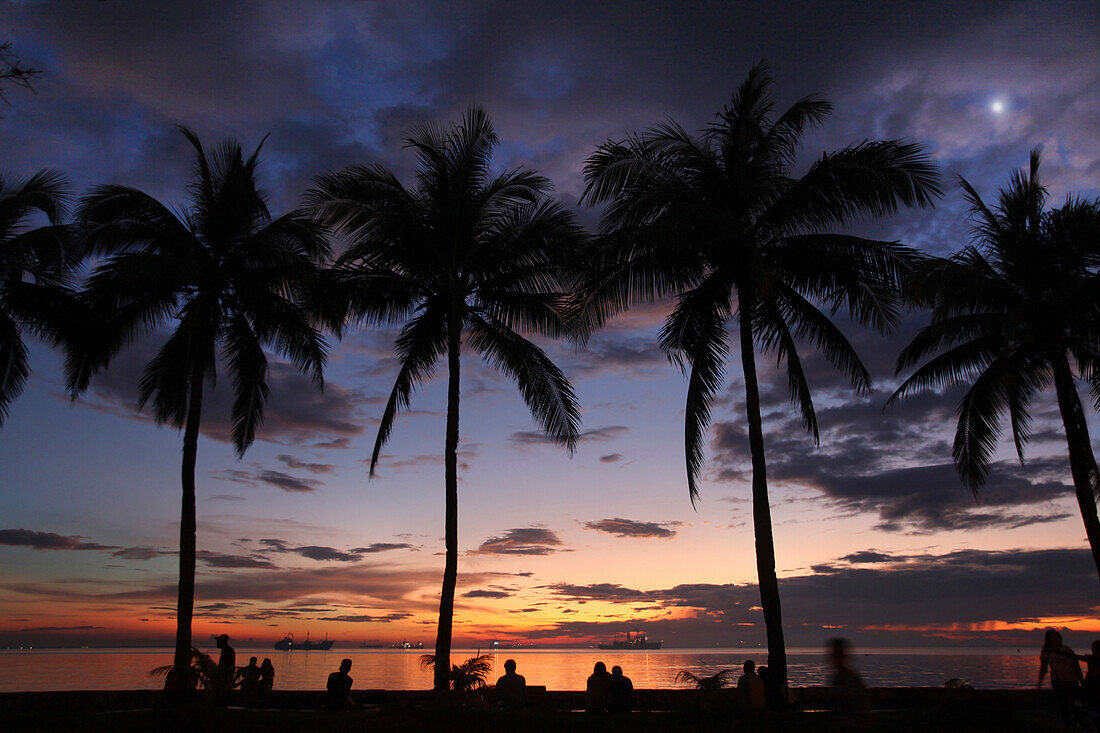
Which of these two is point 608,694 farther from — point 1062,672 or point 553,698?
point 1062,672

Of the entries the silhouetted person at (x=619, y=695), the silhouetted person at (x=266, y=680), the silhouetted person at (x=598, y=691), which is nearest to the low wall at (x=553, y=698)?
the silhouetted person at (x=266, y=680)

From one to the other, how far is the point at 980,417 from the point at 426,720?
53.2ft

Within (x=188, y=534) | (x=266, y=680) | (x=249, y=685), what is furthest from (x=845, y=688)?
(x=188, y=534)

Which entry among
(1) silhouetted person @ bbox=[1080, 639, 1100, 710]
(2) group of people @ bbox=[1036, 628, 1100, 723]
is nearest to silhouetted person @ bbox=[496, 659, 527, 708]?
(2) group of people @ bbox=[1036, 628, 1100, 723]

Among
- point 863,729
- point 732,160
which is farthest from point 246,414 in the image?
point 863,729

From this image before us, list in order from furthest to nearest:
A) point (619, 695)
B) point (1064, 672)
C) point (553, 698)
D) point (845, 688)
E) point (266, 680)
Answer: point (553, 698), point (266, 680), point (619, 695), point (1064, 672), point (845, 688)

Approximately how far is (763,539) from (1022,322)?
921 centimetres

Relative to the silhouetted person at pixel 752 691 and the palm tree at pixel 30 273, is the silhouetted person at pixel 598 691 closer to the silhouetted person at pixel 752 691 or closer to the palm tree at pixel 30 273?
the silhouetted person at pixel 752 691

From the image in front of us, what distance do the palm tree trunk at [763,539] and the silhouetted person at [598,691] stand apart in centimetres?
307

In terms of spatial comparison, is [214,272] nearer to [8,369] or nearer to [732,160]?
[8,369]

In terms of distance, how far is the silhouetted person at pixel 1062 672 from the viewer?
1196cm

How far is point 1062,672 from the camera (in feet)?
39.4

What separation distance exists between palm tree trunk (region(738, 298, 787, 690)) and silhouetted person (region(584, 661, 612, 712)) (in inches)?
121

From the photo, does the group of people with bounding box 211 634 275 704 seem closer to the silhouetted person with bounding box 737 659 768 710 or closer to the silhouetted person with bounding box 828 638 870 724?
the silhouetted person with bounding box 737 659 768 710
